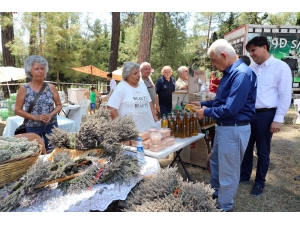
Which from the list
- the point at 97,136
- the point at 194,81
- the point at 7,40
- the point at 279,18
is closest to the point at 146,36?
the point at 194,81

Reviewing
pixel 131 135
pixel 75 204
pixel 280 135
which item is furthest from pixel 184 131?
pixel 280 135

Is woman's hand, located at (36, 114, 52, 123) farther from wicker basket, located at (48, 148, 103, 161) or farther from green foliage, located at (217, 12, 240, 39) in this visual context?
green foliage, located at (217, 12, 240, 39)

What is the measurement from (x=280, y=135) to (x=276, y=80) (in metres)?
3.43

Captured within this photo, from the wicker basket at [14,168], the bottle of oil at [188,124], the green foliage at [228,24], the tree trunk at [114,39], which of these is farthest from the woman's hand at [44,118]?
the green foliage at [228,24]

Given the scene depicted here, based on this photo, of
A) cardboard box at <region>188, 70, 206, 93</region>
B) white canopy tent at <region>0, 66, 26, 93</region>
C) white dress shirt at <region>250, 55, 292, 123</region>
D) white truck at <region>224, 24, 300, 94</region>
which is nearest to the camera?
white dress shirt at <region>250, 55, 292, 123</region>

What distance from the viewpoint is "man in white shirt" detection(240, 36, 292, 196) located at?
7.72 ft

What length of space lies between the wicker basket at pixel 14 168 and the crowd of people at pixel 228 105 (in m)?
0.99

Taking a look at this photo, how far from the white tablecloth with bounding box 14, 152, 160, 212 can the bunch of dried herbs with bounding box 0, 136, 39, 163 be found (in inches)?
8.9

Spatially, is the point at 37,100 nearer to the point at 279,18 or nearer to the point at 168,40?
the point at 168,40

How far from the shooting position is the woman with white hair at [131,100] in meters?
2.38

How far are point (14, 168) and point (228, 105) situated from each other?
1.53m

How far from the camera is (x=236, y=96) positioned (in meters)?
1.80

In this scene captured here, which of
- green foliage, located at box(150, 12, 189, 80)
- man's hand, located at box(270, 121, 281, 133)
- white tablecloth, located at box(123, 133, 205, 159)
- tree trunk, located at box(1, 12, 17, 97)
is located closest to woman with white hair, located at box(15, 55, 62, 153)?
white tablecloth, located at box(123, 133, 205, 159)

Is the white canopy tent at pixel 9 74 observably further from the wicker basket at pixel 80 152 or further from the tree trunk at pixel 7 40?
the wicker basket at pixel 80 152
